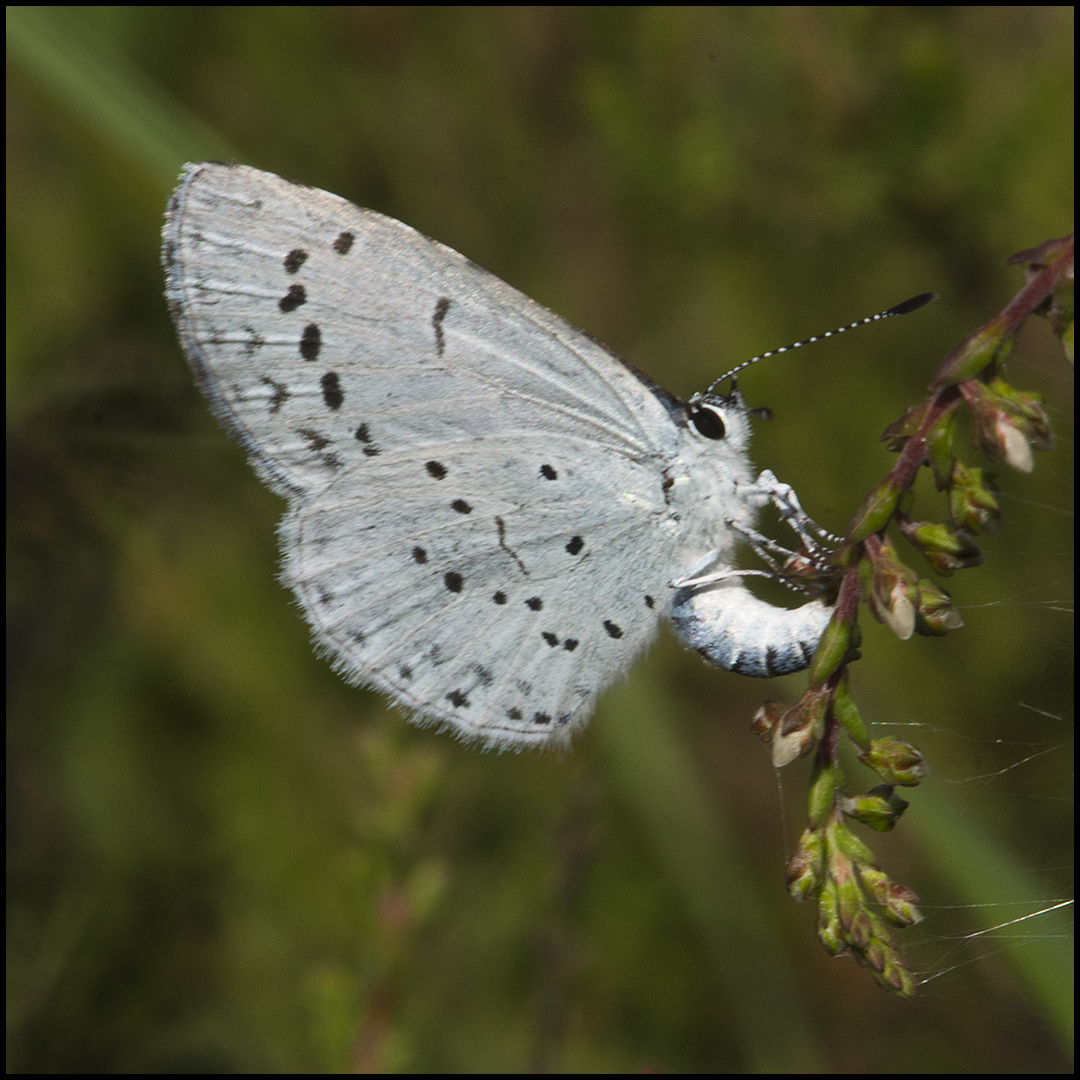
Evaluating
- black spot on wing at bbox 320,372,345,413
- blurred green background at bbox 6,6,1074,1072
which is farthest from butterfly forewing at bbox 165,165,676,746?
blurred green background at bbox 6,6,1074,1072

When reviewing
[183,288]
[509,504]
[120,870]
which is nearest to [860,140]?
[509,504]

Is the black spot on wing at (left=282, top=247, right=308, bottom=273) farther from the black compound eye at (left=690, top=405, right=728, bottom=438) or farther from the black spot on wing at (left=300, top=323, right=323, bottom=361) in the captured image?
the black compound eye at (left=690, top=405, right=728, bottom=438)

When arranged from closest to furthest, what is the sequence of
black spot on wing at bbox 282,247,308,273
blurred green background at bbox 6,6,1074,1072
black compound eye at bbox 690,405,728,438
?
black spot on wing at bbox 282,247,308,273 → black compound eye at bbox 690,405,728,438 → blurred green background at bbox 6,6,1074,1072

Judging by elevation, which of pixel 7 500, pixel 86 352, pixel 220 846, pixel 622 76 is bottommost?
pixel 220 846

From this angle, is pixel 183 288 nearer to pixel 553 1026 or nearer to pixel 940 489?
pixel 940 489

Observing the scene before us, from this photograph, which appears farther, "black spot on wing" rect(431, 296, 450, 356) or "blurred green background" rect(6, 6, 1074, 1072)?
"blurred green background" rect(6, 6, 1074, 1072)

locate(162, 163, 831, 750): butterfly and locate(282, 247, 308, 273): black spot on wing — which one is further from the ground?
locate(282, 247, 308, 273): black spot on wing

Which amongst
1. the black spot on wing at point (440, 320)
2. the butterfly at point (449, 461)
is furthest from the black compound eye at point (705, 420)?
the black spot on wing at point (440, 320)

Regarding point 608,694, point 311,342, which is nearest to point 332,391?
point 311,342

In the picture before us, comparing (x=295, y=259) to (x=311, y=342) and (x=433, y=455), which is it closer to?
(x=311, y=342)
